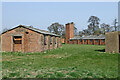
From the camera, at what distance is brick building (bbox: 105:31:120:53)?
616 inches

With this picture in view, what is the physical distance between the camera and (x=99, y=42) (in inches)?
1951

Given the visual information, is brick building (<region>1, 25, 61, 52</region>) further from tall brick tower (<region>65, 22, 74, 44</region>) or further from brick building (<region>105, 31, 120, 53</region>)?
tall brick tower (<region>65, 22, 74, 44</region>)

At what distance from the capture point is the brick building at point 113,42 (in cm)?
1564

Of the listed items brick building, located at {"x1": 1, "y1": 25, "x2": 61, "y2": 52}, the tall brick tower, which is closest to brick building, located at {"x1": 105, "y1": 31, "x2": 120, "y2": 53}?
brick building, located at {"x1": 1, "y1": 25, "x2": 61, "y2": 52}

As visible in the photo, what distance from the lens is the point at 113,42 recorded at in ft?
52.1

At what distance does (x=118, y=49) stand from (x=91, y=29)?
5599cm

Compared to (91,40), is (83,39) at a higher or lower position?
higher

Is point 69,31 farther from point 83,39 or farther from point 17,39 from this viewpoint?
point 17,39

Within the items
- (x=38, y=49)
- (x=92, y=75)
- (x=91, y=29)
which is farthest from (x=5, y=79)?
(x=91, y=29)

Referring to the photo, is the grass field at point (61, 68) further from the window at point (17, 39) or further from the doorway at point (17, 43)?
the window at point (17, 39)

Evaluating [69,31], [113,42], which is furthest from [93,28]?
[113,42]

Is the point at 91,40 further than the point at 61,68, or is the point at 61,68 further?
the point at 91,40

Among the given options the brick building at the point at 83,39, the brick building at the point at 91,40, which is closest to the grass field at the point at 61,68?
the brick building at the point at 91,40

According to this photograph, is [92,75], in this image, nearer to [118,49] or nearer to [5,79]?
[5,79]
